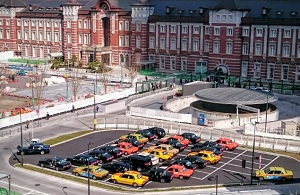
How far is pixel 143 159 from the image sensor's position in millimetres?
45125

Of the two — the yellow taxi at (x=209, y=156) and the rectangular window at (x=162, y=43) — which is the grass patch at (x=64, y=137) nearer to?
the yellow taxi at (x=209, y=156)

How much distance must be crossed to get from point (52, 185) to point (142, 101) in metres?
35.1

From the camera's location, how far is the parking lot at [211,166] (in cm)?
4262

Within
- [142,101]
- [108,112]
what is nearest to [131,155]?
[108,112]

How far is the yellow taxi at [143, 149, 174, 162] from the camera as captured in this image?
1884 inches

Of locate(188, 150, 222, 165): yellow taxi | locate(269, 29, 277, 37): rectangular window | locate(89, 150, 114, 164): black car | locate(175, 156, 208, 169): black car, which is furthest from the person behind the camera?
locate(269, 29, 277, 37): rectangular window

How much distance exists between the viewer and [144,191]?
40312 millimetres

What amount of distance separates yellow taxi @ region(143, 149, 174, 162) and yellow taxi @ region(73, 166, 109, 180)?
651cm

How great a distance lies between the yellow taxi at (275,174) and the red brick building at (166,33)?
44454 millimetres

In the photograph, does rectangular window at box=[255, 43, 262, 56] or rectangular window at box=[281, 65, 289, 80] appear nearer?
rectangular window at box=[281, 65, 289, 80]

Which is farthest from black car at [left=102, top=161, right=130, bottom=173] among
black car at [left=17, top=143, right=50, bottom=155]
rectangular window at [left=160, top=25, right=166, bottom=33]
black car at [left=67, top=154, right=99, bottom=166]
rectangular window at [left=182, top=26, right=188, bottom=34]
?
rectangular window at [left=160, top=25, right=166, bottom=33]

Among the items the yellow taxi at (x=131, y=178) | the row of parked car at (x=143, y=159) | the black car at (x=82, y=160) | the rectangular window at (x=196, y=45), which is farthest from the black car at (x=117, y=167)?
the rectangular window at (x=196, y=45)

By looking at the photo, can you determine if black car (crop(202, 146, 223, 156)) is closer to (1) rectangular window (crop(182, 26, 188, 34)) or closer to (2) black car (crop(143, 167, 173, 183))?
(2) black car (crop(143, 167, 173, 183))

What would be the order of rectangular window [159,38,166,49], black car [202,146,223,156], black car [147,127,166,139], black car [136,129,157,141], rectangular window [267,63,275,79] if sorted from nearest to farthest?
black car [202,146,223,156]
black car [136,129,157,141]
black car [147,127,166,139]
rectangular window [267,63,275,79]
rectangular window [159,38,166,49]
